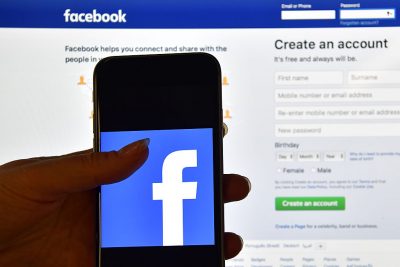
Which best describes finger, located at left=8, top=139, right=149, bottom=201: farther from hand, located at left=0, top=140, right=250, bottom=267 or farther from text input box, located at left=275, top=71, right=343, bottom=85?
text input box, located at left=275, top=71, right=343, bottom=85

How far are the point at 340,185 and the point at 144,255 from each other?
31cm

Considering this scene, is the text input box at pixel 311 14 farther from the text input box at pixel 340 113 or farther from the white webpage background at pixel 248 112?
the text input box at pixel 340 113

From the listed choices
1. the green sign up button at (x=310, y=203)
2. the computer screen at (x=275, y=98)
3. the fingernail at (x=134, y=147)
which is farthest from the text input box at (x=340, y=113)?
the fingernail at (x=134, y=147)

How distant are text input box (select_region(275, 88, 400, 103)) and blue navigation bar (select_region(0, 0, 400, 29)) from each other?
95 mm

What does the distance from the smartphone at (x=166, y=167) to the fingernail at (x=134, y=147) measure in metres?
0.04

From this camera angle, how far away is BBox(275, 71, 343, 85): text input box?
766mm

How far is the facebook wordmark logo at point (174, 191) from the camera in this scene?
0.61 metres

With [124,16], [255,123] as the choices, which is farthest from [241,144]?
[124,16]

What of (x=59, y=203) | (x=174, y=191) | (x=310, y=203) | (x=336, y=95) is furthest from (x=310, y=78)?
(x=59, y=203)

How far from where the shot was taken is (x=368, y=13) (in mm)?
772

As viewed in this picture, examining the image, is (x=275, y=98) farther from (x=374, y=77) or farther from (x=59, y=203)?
(x=59, y=203)

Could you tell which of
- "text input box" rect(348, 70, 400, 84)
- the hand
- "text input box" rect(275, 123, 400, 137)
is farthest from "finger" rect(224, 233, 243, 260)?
"text input box" rect(348, 70, 400, 84)

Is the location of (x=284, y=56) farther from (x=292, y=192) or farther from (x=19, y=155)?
(x=19, y=155)

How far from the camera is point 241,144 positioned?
0.77 metres
